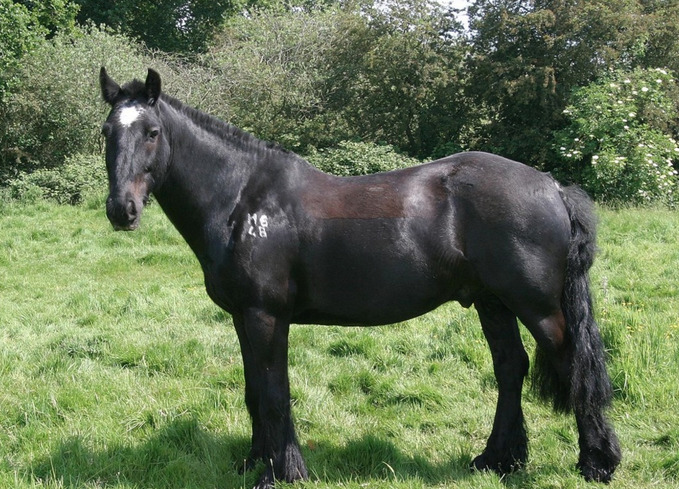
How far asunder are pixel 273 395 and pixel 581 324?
6.45 feet

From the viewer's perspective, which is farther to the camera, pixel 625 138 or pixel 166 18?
pixel 166 18

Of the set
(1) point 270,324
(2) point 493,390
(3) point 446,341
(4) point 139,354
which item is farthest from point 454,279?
(4) point 139,354

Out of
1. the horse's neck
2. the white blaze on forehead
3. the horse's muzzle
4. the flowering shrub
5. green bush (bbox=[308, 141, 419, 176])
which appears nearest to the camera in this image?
the horse's muzzle

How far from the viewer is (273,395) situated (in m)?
3.97

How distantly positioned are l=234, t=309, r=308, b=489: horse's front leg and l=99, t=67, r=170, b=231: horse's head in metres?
0.95

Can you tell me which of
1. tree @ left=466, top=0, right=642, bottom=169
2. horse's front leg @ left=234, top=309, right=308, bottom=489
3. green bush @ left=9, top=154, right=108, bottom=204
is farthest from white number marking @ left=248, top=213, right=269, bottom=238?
tree @ left=466, top=0, right=642, bottom=169

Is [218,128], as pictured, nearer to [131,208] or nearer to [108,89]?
[108,89]

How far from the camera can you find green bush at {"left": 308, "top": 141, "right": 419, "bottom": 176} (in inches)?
691

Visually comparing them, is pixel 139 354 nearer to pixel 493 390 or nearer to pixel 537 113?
pixel 493 390

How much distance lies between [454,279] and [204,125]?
1890mm

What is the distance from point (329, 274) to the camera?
13.0 ft

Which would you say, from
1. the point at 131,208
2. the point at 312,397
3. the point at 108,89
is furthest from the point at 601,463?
the point at 108,89

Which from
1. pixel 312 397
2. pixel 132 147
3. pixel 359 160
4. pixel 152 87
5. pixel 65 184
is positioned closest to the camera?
pixel 132 147

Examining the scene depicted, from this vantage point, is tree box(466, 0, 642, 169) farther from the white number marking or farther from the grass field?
the white number marking
